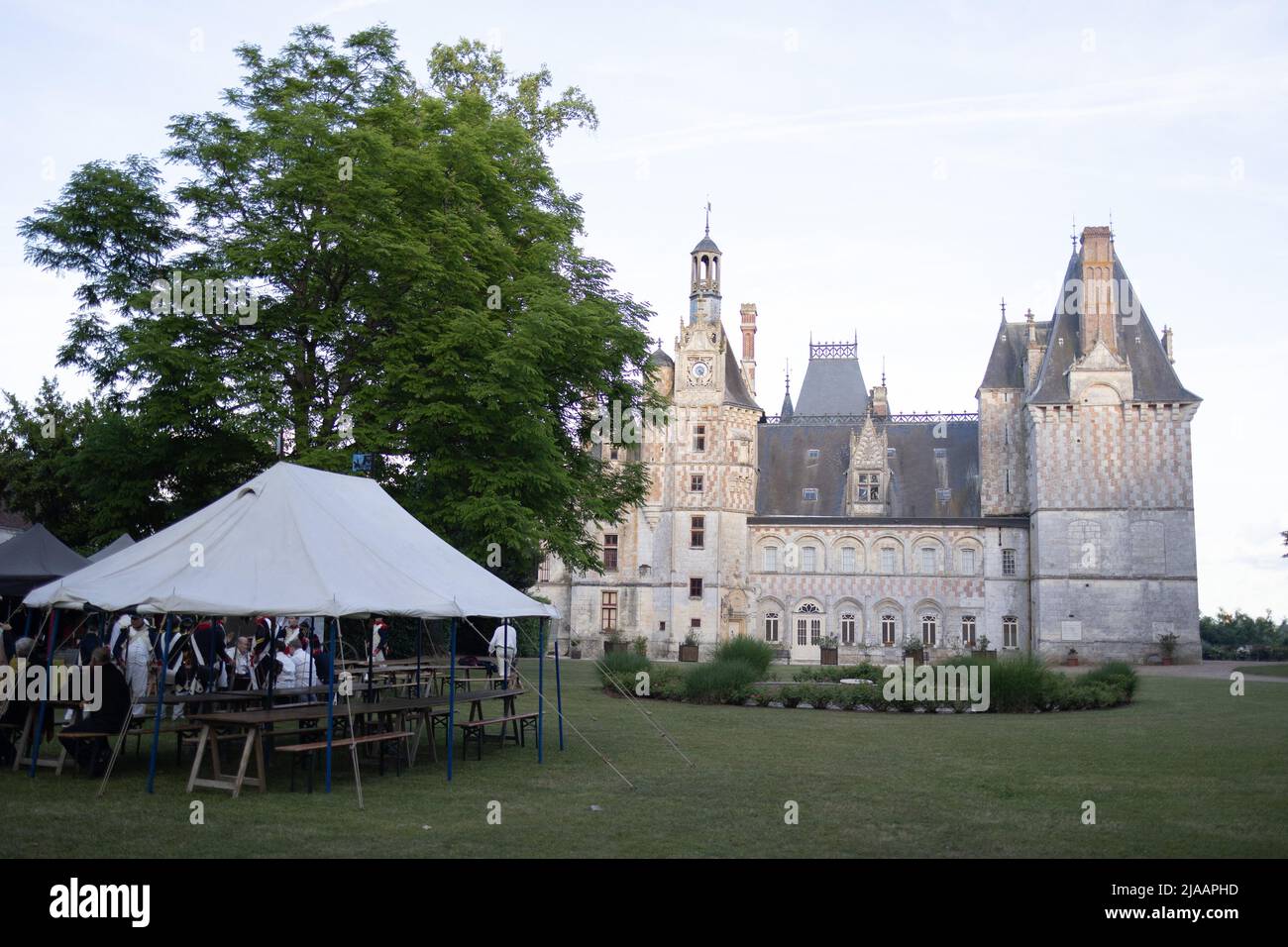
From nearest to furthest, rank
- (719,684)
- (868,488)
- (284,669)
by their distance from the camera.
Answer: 1. (284,669)
2. (719,684)
3. (868,488)

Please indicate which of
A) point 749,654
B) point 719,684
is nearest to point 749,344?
point 749,654

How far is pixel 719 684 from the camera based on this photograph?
78.4ft

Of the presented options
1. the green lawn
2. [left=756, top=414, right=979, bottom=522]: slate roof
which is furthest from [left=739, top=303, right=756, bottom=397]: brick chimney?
the green lawn

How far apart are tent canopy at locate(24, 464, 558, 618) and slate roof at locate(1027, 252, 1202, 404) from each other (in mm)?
41386

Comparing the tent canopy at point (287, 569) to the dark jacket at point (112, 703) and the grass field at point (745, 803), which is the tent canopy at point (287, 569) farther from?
the grass field at point (745, 803)

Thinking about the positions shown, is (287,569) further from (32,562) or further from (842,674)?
(842,674)

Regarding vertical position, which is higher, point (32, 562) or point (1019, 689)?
point (32, 562)

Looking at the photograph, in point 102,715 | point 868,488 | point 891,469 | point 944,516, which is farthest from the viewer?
point 891,469

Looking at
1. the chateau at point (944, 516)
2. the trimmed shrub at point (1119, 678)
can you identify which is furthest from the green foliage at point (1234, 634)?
the trimmed shrub at point (1119, 678)

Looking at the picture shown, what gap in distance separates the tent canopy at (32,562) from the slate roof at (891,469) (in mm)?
37364

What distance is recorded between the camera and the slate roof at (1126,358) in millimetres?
48375

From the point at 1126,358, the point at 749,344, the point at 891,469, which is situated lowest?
the point at 891,469

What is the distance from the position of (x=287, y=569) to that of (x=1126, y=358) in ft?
150

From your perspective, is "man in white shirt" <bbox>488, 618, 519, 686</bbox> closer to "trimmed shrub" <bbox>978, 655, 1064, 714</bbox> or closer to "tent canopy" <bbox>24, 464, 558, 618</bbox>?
"tent canopy" <bbox>24, 464, 558, 618</bbox>
